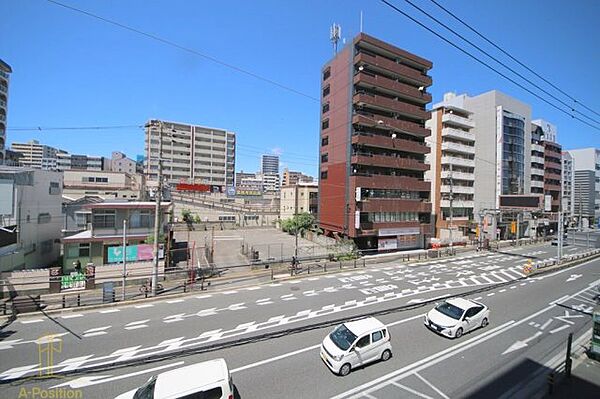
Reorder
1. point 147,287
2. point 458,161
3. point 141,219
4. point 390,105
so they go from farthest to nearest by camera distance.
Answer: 1. point 458,161
2. point 390,105
3. point 141,219
4. point 147,287

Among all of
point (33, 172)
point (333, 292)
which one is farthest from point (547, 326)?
point (33, 172)

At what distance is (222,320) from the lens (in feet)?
50.5

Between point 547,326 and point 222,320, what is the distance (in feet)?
60.0

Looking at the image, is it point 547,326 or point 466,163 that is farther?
point 466,163

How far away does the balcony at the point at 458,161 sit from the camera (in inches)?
2074

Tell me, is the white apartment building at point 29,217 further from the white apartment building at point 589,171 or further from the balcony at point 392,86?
the white apartment building at point 589,171

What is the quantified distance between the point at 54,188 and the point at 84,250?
10.8 metres

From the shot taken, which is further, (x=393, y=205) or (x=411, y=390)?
(x=393, y=205)

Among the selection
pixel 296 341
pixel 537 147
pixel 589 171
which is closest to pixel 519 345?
pixel 296 341

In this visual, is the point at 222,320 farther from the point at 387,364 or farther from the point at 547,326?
the point at 547,326

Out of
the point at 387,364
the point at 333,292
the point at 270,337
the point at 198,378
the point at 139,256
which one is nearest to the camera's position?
the point at 198,378

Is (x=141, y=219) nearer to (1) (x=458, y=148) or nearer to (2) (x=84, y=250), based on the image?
(2) (x=84, y=250)

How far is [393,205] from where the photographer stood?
40281 millimetres

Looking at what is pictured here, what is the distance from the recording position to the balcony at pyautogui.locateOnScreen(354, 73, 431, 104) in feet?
129
